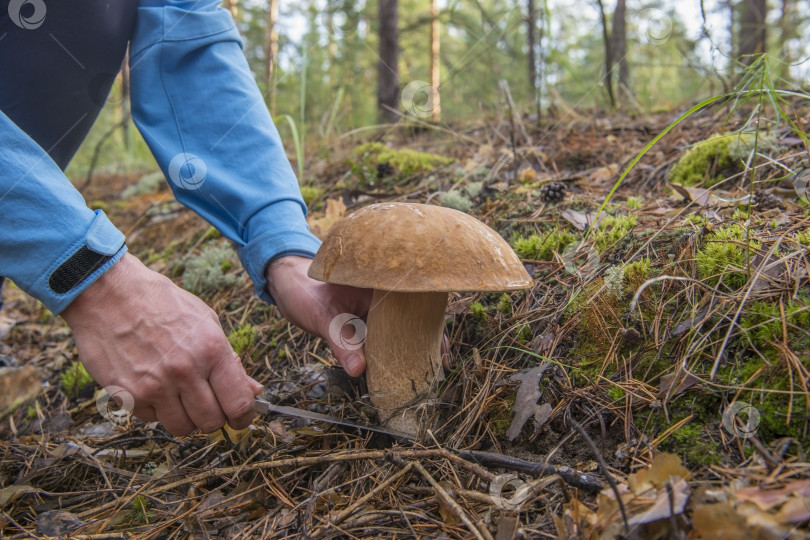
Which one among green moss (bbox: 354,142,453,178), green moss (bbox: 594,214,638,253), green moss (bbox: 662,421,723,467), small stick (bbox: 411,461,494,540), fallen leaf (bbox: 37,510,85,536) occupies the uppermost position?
green moss (bbox: 354,142,453,178)

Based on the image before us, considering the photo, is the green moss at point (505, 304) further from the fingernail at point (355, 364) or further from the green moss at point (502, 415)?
Answer: the fingernail at point (355, 364)

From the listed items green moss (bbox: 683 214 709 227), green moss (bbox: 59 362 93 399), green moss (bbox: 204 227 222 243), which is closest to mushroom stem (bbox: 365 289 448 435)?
green moss (bbox: 683 214 709 227)

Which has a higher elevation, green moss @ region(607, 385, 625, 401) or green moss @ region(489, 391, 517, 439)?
green moss @ region(607, 385, 625, 401)

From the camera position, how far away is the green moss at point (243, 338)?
2.38 m

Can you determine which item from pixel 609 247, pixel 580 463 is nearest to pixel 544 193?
pixel 609 247

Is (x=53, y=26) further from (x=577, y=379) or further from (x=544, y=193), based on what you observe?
(x=577, y=379)

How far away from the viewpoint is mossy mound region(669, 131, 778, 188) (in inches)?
95.4

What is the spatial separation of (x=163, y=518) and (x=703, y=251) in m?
2.03

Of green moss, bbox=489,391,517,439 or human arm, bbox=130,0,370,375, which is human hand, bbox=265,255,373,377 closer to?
human arm, bbox=130,0,370,375

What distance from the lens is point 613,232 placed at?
6.69 feet

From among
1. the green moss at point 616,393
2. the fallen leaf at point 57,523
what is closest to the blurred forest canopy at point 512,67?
the green moss at point 616,393

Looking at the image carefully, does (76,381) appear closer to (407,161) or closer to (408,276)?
(408,276)

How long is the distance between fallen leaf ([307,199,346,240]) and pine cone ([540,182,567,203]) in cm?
120

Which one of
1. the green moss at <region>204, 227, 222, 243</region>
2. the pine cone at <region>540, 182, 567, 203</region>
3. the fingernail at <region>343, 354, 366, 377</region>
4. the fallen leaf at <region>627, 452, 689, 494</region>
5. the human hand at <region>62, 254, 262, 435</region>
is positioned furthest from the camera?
the green moss at <region>204, 227, 222, 243</region>
